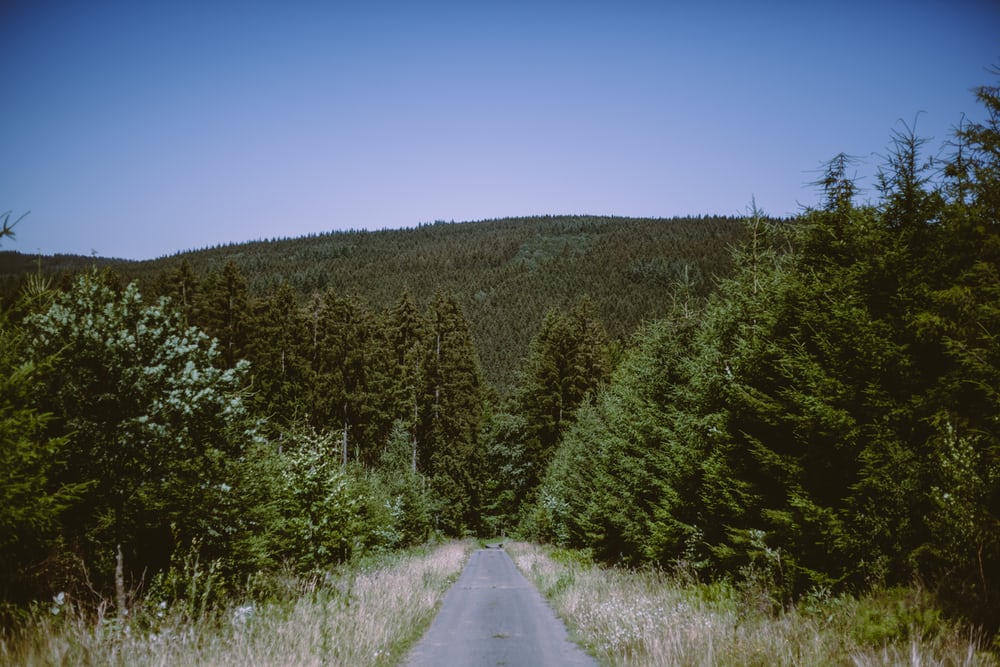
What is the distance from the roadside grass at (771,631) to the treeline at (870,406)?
1.46 ft

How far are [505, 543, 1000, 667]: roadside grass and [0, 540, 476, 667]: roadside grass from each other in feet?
13.0

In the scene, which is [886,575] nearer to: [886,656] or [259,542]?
[886,656]

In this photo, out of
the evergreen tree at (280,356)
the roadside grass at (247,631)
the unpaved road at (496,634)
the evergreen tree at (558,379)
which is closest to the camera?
the roadside grass at (247,631)

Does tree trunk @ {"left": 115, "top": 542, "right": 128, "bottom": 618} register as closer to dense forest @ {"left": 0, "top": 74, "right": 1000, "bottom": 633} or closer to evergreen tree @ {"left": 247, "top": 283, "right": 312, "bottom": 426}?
dense forest @ {"left": 0, "top": 74, "right": 1000, "bottom": 633}

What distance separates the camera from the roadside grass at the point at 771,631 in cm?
645

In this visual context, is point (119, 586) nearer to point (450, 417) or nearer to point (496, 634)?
point (496, 634)

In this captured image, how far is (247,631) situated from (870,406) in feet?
33.7

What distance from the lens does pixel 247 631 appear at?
7922 mm

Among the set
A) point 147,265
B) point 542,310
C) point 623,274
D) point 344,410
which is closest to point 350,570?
point 344,410

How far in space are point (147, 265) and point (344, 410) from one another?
14357cm

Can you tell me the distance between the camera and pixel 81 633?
6.61 m

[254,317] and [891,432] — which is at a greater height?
[254,317]

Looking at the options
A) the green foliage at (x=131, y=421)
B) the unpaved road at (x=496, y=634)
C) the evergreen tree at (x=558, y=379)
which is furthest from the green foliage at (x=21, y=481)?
the evergreen tree at (x=558, y=379)

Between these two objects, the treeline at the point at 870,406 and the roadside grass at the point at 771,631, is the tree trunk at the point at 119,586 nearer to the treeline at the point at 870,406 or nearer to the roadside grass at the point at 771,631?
the roadside grass at the point at 771,631
